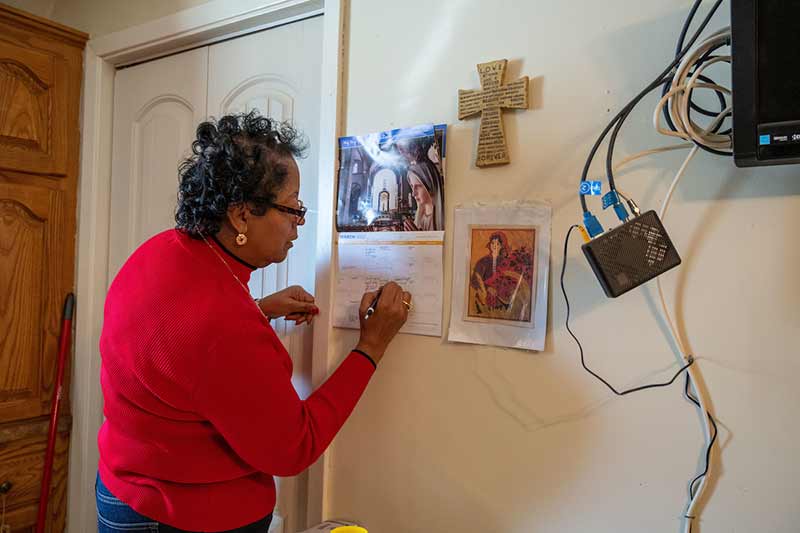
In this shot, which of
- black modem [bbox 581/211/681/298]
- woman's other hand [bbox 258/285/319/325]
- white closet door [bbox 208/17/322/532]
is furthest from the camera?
white closet door [bbox 208/17/322/532]

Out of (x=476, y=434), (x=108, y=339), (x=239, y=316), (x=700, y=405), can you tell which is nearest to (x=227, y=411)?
(x=239, y=316)

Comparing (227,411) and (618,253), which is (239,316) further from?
(618,253)

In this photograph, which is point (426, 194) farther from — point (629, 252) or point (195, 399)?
point (195, 399)

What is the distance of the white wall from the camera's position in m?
0.81

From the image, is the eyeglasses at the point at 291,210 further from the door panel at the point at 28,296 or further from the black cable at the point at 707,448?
the door panel at the point at 28,296

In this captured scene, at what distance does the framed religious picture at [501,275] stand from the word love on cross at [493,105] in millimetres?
105

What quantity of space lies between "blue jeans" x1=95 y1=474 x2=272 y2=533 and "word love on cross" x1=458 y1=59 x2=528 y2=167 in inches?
31.5

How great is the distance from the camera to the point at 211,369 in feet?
2.64

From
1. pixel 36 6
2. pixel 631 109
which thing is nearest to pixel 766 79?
pixel 631 109

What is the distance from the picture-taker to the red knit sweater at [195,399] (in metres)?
0.81

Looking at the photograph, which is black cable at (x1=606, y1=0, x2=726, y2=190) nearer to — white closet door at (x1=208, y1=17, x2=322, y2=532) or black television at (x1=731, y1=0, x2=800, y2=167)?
black television at (x1=731, y1=0, x2=800, y2=167)

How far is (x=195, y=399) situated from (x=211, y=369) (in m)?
0.06

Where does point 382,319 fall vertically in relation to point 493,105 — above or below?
below

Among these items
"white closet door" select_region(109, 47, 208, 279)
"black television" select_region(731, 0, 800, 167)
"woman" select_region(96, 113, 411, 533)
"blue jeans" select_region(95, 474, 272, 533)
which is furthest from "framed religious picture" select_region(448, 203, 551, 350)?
"white closet door" select_region(109, 47, 208, 279)
